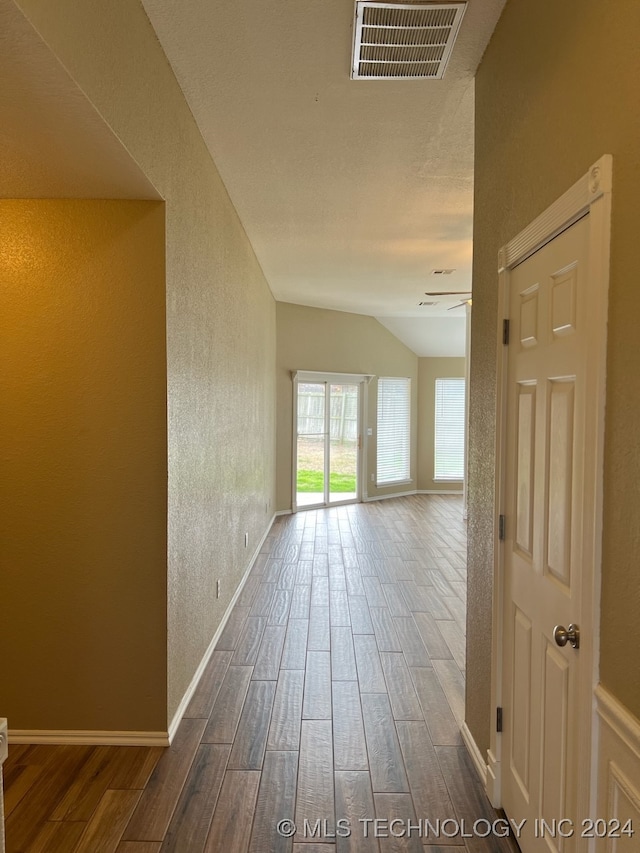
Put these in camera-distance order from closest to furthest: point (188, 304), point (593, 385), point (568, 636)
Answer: point (593, 385), point (568, 636), point (188, 304)

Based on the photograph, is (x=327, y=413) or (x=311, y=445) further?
(x=327, y=413)

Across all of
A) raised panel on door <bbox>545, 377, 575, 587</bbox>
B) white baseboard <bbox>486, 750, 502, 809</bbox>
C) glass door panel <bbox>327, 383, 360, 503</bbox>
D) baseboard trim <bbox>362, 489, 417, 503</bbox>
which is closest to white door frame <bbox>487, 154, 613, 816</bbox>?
raised panel on door <bbox>545, 377, 575, 587</bbox>

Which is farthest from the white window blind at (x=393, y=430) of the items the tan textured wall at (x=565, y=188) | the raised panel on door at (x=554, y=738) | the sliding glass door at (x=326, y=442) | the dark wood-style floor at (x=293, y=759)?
the raised panel on door at (x=554, y=738)

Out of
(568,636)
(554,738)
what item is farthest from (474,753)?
(568,636)

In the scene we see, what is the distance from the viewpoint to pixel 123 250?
2453 millimetres

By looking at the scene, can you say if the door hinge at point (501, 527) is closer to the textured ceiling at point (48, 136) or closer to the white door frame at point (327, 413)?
the textured ceiling at point (48, 136)

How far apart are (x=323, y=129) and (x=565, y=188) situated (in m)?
1.77

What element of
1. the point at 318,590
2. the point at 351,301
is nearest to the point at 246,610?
the point at 318,590

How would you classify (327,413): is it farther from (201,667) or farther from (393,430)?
(201,667)

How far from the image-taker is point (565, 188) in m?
1.53

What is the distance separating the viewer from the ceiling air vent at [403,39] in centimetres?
196

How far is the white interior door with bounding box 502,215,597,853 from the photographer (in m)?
1.45

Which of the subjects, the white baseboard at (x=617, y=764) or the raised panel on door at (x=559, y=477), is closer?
the white baseboard at (x=617, y=764)

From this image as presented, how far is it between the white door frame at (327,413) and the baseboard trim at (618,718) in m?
6.93
